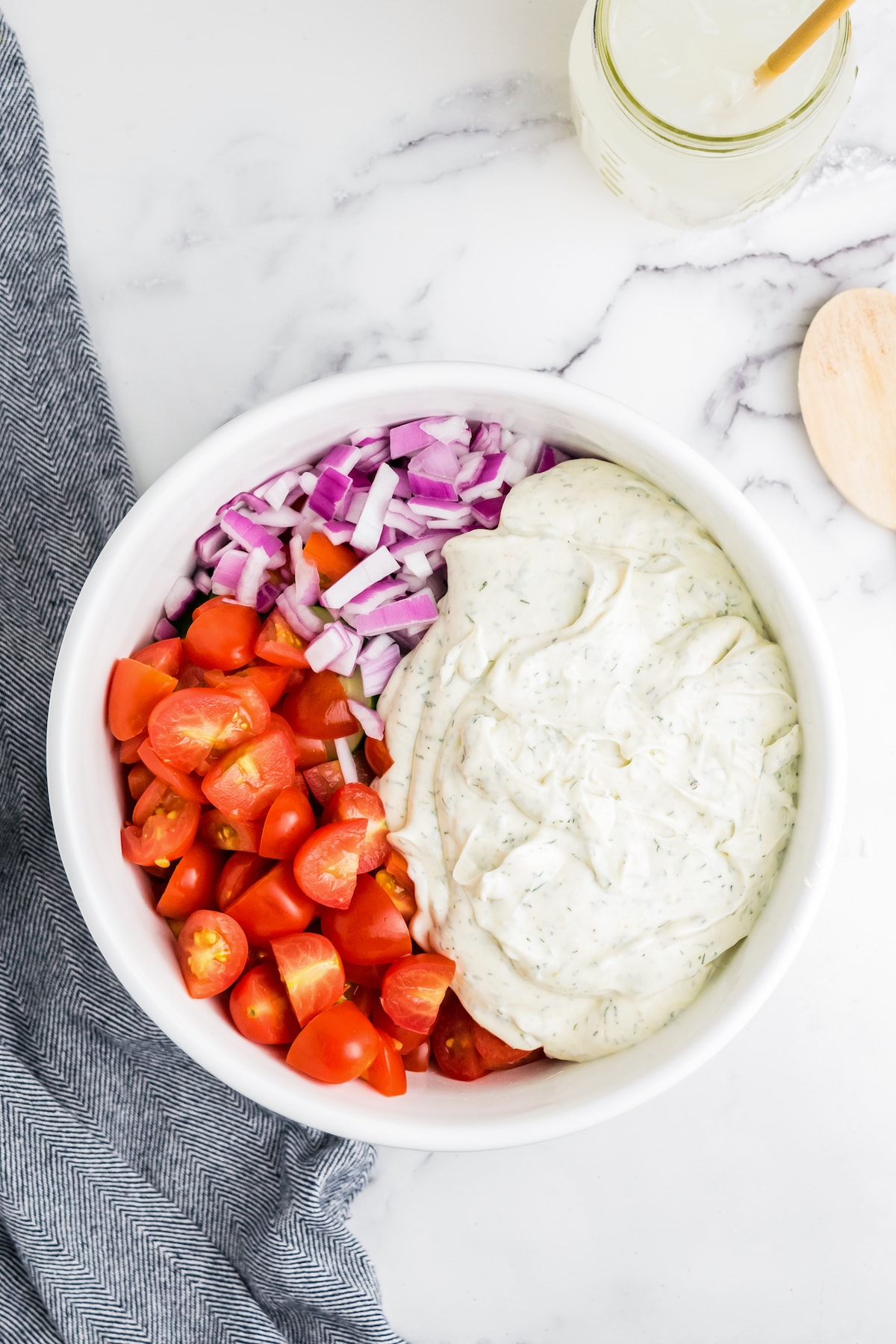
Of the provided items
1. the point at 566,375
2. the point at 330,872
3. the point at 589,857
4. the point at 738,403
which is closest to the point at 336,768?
the point at 330,872

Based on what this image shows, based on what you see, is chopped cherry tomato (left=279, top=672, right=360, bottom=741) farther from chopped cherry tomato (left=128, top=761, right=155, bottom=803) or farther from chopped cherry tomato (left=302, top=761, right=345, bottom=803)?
chopped cherry tomato (left=128, top=761, right=155, bottom=803)

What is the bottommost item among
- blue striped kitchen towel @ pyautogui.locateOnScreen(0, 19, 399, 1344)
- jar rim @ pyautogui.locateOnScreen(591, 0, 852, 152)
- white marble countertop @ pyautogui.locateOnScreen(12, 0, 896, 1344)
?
blue striped kitchen towel @ pyautogui.locateOnScreen(0, 19, 399, 1344)

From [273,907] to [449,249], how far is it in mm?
831

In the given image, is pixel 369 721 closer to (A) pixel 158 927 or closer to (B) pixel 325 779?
(B) pixel 325 779

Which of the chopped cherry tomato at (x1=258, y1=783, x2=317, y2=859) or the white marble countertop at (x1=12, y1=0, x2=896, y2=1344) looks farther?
the white marble countertop at (x1=12, y1=0, x2=896, y2=1344)

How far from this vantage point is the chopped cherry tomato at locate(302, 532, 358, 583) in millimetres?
1271

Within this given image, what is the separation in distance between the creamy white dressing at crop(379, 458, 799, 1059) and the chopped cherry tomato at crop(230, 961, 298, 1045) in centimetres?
20

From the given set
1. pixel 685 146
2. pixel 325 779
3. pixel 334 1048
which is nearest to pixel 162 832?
pixel 325 779

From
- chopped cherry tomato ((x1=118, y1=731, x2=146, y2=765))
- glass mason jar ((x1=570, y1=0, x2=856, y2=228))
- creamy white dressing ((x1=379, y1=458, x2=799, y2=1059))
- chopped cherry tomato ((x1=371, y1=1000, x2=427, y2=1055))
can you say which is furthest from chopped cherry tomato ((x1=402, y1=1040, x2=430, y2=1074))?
glass mason jar ((x1=570, y1=0, x2=856, y2=228))

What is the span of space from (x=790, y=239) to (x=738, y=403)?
218mm

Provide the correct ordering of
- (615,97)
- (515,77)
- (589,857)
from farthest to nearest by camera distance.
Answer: (515,77) < (615,97) < (589,857)

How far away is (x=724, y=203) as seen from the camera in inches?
51.7

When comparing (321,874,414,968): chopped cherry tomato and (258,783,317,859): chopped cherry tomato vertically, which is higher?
(258,783,317,859): chopped cherry tomato

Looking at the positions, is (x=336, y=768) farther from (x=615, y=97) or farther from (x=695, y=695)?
(x=615, y=97)
